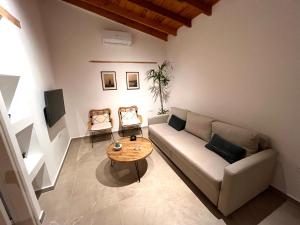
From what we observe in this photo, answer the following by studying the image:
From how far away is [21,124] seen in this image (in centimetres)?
162

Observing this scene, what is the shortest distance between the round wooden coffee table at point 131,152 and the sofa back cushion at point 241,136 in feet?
3.91

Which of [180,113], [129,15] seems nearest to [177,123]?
[180,113]

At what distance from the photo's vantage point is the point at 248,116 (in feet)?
7.00

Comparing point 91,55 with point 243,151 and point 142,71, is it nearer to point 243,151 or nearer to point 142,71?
point 142,71

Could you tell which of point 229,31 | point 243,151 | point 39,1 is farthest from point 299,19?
point 39,1

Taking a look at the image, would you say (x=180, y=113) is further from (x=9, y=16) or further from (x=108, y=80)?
(x=9, y=16)

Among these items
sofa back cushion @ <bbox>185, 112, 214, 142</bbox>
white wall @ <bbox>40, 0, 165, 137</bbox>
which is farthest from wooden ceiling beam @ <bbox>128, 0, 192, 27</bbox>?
sofa back cushion @ <bbox>185, 112, 214, 142</bbox>

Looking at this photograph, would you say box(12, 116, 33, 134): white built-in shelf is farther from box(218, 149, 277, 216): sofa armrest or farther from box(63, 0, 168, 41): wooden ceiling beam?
box(63, 0, 168, 41): wooden ceiling beam

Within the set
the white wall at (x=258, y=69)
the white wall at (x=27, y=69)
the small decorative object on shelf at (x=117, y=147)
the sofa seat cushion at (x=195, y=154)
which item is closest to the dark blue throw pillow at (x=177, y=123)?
the sofa seat cushion at (x=195, y=154)

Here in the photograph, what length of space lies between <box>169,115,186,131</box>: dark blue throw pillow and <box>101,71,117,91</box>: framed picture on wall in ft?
6.46

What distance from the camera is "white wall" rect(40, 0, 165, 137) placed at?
3363mm

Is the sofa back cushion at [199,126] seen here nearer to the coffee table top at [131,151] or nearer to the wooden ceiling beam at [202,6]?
the coffee table top at [131,151]

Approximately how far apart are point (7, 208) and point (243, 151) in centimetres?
276

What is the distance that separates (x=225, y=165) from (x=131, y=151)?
139cm
